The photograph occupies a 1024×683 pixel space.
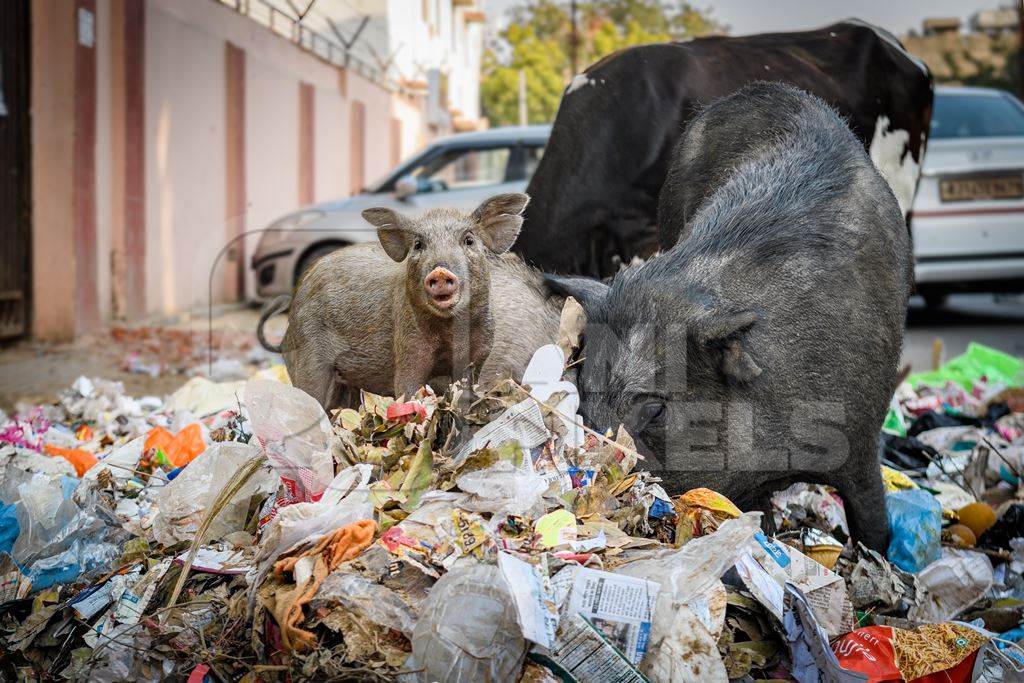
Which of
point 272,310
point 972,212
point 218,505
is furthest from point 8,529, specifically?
point 972,212

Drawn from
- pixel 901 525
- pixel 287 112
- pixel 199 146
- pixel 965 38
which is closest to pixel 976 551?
pixel 901 525

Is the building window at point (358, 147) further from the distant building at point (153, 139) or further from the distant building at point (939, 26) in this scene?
the distant building at point (939, 26)

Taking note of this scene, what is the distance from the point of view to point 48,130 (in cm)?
807

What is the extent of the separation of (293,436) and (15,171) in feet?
19.5

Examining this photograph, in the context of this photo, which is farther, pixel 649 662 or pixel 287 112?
pixel 287 112

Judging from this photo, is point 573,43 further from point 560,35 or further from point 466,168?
point 466,168

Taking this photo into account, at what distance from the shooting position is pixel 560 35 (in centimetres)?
1605

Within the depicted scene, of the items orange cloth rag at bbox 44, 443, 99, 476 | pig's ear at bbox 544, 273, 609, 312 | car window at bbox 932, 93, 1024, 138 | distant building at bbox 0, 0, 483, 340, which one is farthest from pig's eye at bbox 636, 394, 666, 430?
car window at bbox 932, 93, 1024, 138

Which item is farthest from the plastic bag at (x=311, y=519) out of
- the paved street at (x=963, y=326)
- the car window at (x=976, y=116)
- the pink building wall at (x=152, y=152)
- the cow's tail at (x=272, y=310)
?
the car window at (x=976, y=116)

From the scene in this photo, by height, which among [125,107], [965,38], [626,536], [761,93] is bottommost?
[626,536]

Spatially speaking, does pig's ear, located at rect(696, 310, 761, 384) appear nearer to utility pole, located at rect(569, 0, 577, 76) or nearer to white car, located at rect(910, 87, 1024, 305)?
white car, located at rect(910, 87, 1024, 305)

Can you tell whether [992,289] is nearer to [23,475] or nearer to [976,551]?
[976,551]

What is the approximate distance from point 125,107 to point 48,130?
1251 millimetres

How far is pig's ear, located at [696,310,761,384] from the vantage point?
3.08 metres
